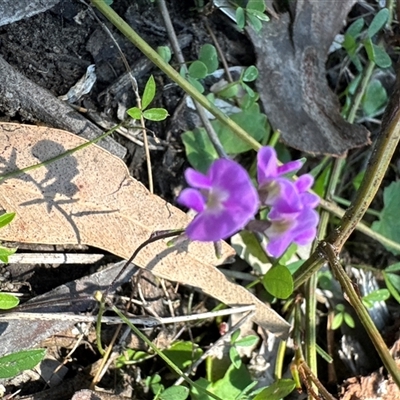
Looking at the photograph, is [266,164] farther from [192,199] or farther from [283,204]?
[192,199]

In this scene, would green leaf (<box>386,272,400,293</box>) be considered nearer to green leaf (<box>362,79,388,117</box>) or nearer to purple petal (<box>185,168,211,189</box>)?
green leaf (<box>362,79,388,117</box>)

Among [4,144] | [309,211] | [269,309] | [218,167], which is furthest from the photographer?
[269,309]

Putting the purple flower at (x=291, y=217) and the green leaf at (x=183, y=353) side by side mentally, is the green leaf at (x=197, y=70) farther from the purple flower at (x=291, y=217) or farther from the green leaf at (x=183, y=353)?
the green leaf at (x=183, y=353)

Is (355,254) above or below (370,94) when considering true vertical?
below

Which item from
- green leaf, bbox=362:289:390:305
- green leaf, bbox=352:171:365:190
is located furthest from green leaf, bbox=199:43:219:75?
green leaf, bbox=362:289:390:305

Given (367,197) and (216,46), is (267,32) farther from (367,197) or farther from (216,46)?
(367,197)

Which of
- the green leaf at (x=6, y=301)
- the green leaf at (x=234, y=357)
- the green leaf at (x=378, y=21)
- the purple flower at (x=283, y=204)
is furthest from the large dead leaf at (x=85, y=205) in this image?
the green leaf at (x=378, y=21)

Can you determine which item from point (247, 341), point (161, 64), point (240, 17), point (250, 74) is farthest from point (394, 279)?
point (161, 64)

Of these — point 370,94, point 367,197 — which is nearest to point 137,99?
point 367,197
